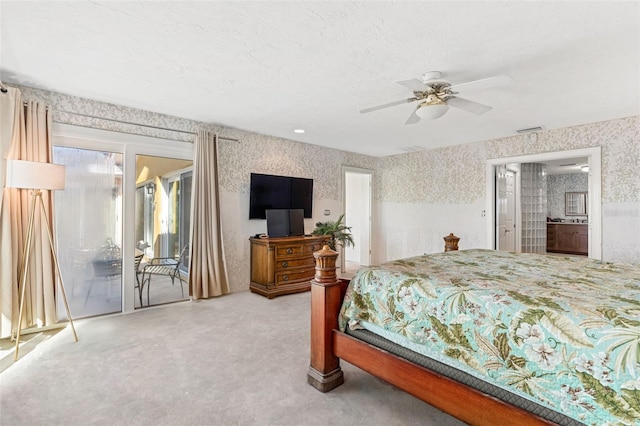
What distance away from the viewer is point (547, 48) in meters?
2.31

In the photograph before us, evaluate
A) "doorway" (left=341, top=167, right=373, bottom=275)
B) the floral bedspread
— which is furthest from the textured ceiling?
"doorway" (left=341, top=167, right=373, bottom=275)

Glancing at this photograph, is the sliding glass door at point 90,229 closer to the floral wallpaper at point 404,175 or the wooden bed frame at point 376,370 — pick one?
the floral wallpaper at point 404,175

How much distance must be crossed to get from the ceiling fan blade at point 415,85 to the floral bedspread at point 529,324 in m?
1.37

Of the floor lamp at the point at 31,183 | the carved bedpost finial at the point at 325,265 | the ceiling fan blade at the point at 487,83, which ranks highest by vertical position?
the ceiling fan blade at the point at 487,83

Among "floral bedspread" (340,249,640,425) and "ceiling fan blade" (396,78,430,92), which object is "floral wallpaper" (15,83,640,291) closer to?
"floral bedspread" (340,249,640,425)

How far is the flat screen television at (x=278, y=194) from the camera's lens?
487cm

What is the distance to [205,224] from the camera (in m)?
4.25

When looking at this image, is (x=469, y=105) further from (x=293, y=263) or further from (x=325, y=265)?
(x=293, y=263)

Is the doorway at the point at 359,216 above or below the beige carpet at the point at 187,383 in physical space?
above

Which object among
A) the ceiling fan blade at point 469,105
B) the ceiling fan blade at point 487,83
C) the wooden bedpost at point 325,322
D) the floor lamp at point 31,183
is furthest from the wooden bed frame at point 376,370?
the floor lamp at point 31,183

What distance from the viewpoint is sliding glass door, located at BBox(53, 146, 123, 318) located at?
3422 mm

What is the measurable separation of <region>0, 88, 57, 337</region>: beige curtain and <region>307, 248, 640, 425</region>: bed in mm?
2831

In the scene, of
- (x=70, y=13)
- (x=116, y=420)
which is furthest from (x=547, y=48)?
(x=116, y=420)

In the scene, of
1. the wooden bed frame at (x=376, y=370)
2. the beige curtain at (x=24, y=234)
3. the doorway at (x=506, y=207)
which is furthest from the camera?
the doorway at (x=506, y=207)
